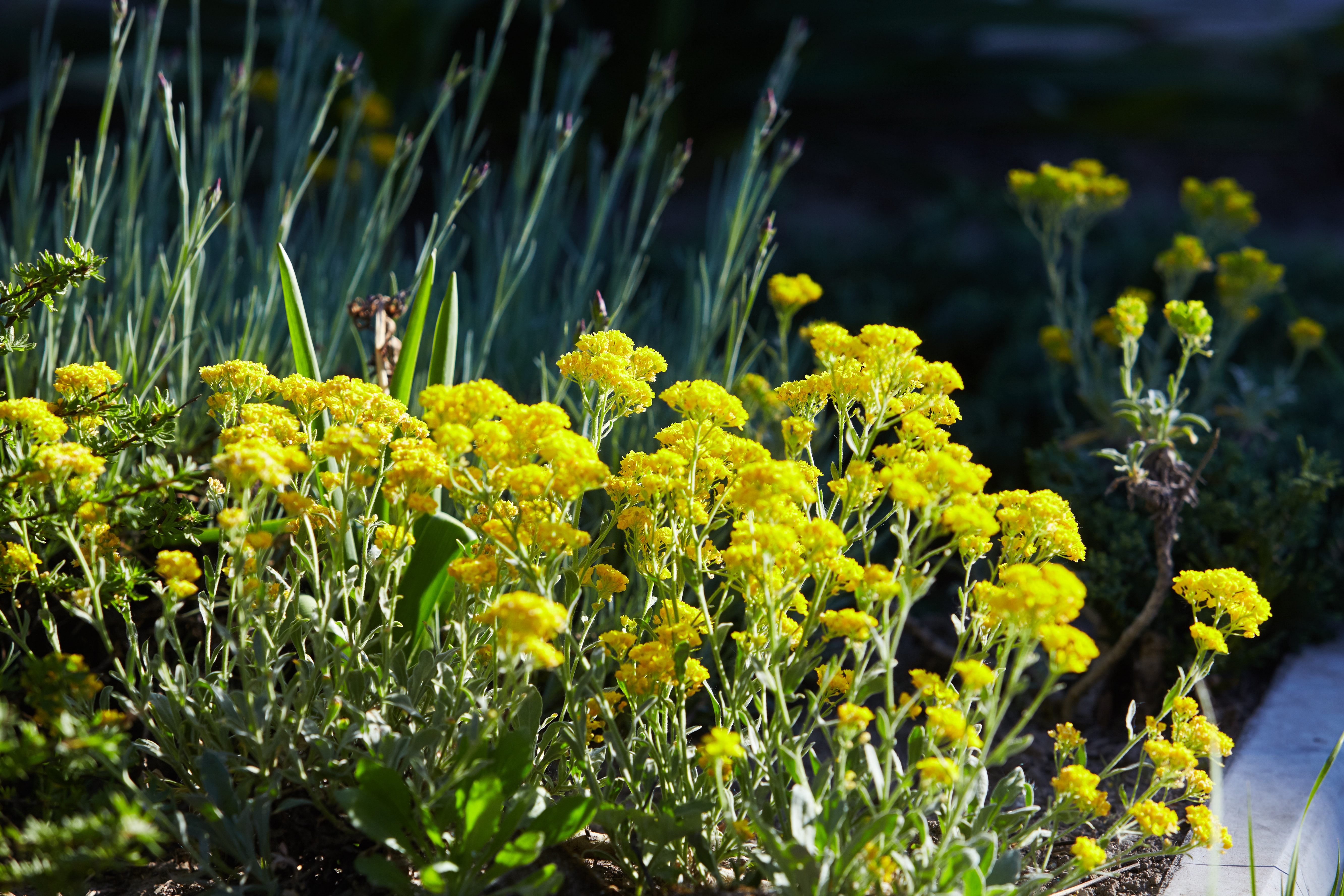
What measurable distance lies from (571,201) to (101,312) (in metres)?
1.32

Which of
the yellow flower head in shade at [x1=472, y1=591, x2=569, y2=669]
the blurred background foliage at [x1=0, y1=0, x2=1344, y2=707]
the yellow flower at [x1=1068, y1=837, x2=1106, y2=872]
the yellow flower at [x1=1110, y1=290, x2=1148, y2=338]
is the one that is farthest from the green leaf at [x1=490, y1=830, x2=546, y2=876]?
the blurred background foliage at [x1=0, y1=0, x2=1344, y2=707]

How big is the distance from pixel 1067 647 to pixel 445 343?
100cm

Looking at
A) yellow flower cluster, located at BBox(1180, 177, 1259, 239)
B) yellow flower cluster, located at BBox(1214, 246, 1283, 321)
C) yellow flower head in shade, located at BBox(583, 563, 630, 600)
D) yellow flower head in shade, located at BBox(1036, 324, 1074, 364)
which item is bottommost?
yellow flower head in shade, located at BBox(583, 563, 630, 600)

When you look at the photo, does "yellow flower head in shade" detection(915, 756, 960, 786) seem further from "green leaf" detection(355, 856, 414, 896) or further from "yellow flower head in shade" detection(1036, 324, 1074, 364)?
"yellow flower head in shade" detection(1036, 324, 1074, 364)

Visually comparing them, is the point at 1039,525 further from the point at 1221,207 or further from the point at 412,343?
the point at 1221,207

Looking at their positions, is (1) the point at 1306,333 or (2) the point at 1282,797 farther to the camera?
(1) the point at 1306,333

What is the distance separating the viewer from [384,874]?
110cm

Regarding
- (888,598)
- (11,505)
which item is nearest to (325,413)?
(11,505)

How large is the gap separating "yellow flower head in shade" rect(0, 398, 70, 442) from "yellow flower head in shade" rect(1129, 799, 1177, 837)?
126cm

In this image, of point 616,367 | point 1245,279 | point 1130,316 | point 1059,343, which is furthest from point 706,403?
point 1245,279

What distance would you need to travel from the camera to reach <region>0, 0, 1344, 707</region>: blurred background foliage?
11.4ft

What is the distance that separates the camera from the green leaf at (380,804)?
111cm

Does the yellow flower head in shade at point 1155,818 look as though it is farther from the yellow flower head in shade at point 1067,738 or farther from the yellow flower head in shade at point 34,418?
the yellow flower head in shade at point 34,418

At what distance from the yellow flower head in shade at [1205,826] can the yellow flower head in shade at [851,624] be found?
443 mm
